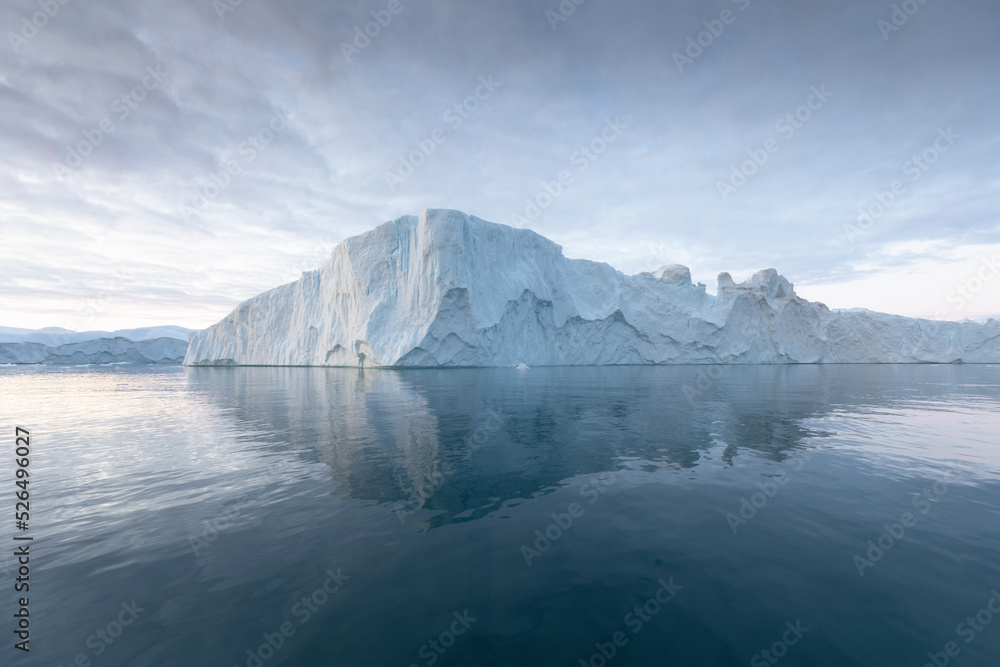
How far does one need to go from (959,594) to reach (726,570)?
200cm

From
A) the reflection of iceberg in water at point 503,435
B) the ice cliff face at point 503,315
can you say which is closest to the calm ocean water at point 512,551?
the reflection of iceberg in water at point 503,435

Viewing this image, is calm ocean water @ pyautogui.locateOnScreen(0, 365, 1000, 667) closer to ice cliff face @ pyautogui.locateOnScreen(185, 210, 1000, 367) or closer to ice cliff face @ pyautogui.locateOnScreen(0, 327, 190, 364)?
ice cliff face @ pyautogui.locateOnScreen(185, 210, 1000, 367)

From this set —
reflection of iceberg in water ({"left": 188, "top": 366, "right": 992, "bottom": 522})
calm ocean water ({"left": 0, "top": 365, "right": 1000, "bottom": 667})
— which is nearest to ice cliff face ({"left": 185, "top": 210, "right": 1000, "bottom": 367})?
reflection of iceberg in water ({"left": 188, "top": 366, "right": 992, "bottom": 522})

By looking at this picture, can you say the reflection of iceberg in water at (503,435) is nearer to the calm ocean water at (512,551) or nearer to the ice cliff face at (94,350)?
the calm ocean water at (512,551)

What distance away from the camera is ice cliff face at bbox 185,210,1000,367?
126 ft

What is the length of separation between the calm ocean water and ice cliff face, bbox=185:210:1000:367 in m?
29.1

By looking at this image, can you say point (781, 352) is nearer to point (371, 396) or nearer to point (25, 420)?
point (371, 396)

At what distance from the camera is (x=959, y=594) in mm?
3752

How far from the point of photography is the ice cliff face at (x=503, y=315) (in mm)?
38469

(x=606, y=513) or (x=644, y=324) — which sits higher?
(x=644, y=324)

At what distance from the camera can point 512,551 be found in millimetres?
4617

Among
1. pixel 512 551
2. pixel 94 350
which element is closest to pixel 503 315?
pixel 512 551

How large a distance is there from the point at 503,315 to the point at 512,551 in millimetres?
37176

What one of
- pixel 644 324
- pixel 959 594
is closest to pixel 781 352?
pixel 644 324
